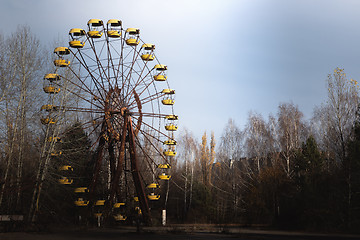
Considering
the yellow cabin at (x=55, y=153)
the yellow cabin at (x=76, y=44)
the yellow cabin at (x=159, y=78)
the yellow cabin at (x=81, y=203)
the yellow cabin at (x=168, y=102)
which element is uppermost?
the yellow cabin at (x=76, y=44)

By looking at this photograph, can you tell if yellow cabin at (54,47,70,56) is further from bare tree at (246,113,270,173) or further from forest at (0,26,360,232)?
bare tree at (246,113,270,173)

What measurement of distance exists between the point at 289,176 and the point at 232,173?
9694 millimetres

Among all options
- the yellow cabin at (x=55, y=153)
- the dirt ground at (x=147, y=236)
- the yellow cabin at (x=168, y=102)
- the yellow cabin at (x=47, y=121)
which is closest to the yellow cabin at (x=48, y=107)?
the yellow cabin at (x=47, y=121)

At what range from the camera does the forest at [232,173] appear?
2498 centimetres

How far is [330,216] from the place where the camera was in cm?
2597

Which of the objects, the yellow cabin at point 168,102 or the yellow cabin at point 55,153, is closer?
the yellow cabin at point 55,153

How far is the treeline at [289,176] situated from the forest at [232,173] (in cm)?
8

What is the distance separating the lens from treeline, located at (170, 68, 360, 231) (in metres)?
Answer: 26.2

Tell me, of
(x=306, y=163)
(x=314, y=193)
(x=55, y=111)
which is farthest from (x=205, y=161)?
(x=55, y=111)

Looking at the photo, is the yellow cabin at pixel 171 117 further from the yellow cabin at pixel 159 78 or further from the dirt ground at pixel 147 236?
the dirt ground at pixel 147 236

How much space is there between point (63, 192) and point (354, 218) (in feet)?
72.6

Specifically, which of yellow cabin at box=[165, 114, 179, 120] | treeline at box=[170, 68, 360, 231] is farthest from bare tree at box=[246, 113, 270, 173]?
yellow cabin at box=[165, 114, 179, 120]

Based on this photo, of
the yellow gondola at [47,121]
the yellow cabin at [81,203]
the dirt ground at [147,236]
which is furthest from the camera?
the yellow gondola at [47,121]

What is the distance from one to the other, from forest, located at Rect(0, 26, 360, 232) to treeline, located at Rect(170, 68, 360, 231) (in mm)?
77
